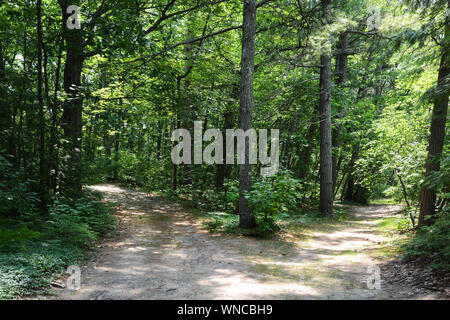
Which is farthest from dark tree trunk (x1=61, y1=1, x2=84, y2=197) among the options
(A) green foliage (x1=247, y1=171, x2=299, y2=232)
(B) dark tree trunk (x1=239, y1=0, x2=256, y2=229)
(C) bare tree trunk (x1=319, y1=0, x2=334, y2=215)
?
(C) bare tree trunk (x1=319, y1=0, x2=334, y2=215)

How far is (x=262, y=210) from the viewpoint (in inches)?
344

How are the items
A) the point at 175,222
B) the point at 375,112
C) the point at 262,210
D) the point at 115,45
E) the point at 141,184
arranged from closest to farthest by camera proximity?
the point at 115,45 < the point at 262,210 < the point at 175,222 < the point at 375,112 < the point at 141,184

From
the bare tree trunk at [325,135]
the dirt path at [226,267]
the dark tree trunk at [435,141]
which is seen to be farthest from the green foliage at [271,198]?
Answer: the bare tree trunk at [325,135]

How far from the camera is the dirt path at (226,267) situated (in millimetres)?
4285

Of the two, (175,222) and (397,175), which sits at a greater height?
(397,175)

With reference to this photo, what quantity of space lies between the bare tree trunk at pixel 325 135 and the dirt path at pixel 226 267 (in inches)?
119

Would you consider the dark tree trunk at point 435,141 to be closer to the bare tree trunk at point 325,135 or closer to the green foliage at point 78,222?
the bare tree trunk at point 325,135

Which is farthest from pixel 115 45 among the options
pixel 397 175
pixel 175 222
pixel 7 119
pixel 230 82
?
pixel 397 175

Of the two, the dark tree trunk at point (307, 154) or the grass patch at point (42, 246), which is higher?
the dark tree trunk at point (307, 154)

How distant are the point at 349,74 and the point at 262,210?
41.0 feet

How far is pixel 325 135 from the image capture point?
40.7ft

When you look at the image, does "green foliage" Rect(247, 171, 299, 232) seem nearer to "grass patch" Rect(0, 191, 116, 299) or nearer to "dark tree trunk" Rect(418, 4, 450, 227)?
"dark tree trunk" Rect(418, 4, 450, 227)

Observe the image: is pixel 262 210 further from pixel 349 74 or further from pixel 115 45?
pixel 349 74
